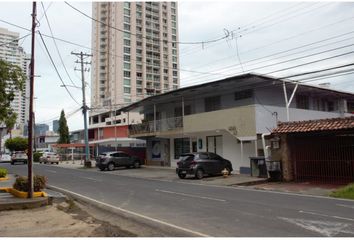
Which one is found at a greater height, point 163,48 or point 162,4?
point 162,4

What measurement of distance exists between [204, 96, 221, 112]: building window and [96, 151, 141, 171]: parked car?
369 inches

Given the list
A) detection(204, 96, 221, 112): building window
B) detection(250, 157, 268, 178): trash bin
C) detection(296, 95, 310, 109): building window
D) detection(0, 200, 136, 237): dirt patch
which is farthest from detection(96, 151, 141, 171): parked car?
detection(0, 200, 136, 237): dirt patch

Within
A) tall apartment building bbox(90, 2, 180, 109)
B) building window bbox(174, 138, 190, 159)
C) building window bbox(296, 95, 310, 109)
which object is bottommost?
building window bbox(174, 138, 190, 159)

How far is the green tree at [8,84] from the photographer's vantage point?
14703 millimetres

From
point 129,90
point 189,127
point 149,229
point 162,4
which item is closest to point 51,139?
point 129,90

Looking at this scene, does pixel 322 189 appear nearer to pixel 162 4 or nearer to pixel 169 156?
pixel 169 156

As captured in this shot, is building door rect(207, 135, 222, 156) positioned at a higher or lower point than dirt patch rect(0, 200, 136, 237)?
higher

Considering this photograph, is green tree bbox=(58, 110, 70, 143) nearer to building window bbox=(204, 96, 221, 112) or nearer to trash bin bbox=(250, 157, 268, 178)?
building window bbox=(204, 96, 221, 112)

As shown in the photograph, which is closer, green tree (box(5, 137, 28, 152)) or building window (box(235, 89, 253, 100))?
building window (box(235, 89, 253, 100))

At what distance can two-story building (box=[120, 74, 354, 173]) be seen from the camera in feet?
83.8

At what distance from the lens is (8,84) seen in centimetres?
1518

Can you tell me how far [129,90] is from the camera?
11312 centimetres

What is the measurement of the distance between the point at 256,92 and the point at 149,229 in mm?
20215

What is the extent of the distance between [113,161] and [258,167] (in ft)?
51.0
